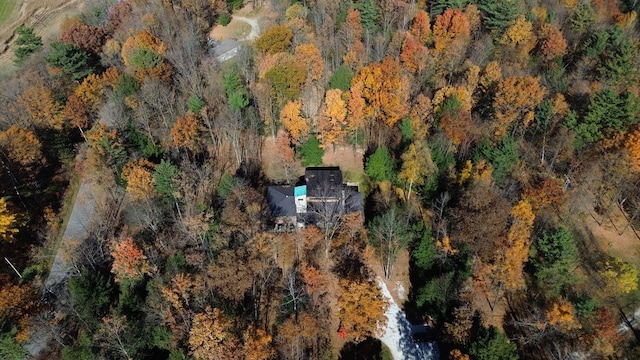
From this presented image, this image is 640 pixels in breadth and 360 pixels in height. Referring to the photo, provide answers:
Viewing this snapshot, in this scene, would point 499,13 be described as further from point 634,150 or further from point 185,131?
Result: point 185,131

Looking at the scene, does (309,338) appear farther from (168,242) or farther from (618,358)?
(618,358)

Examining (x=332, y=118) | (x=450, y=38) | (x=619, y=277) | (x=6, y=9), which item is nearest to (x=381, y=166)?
(x=332, y=118)

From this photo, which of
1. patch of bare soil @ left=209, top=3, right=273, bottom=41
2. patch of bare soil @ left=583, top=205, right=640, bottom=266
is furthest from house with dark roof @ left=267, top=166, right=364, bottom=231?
patch of bare soil @ left=209, top=3, right=273, bottom=41

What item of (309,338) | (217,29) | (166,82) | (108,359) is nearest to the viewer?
(108,359)

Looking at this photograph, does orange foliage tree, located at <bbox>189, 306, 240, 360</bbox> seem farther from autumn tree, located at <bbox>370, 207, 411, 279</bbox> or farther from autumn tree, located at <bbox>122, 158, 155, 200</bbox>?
autumn tree, located at <bbox>122, 158, 155, 200</bbox>

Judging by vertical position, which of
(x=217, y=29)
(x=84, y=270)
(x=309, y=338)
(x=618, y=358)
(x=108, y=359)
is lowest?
(x=618, y=358)

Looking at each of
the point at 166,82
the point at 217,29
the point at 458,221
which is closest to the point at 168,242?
the point at 166,82
